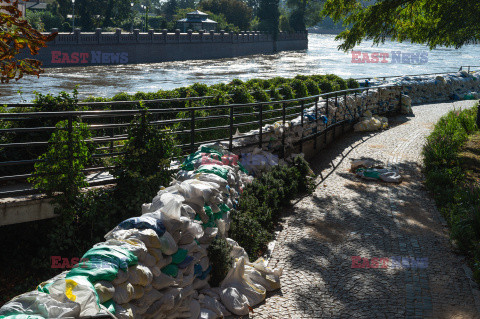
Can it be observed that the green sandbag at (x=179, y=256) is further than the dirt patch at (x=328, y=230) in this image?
No

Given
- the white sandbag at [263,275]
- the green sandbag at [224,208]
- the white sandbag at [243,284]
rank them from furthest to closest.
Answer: the green sandbag at [224,208], the white sandbag at [263,275], the white sandbag at [243,284]

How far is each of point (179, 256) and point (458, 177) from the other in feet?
23.8

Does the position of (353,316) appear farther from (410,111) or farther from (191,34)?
(191,34)

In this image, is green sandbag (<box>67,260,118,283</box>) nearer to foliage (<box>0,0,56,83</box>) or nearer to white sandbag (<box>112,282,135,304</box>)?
white sandbag (<box>112,282,135,304</box>)

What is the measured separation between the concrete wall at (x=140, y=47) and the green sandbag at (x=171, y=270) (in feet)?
168

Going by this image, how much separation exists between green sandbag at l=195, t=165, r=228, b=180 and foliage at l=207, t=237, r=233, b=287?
4.00 ft

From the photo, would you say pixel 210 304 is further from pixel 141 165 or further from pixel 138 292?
pixel 141 165

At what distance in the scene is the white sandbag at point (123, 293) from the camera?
3.91 m

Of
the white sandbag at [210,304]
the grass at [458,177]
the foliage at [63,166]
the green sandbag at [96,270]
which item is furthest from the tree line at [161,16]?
the green sandbag at [96,270]

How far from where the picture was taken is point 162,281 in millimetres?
4691

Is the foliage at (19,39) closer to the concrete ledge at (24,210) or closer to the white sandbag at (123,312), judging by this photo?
the concrete ledge at (24,210)

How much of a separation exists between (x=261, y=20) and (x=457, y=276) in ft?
345

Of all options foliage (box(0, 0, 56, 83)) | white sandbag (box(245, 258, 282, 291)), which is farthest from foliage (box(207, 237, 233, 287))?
foliage (box(0, 0, 56, 83))

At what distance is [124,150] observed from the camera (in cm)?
741
